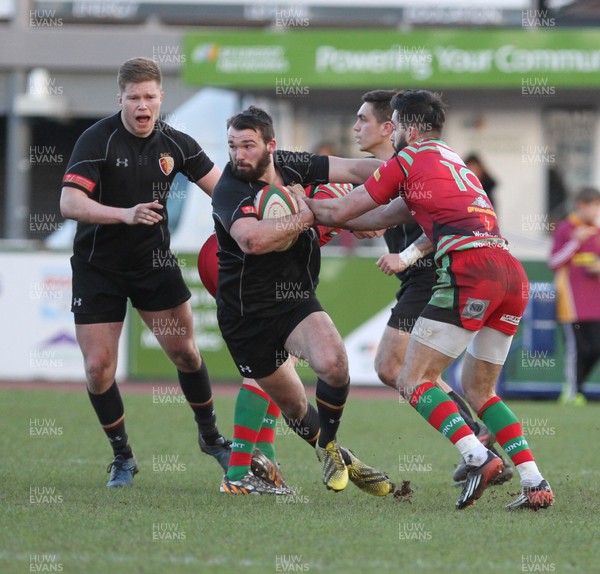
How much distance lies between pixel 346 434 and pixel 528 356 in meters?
4.19

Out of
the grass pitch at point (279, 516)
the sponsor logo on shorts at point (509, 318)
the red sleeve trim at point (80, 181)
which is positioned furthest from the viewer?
the red sleeve trim at point (80, 181)

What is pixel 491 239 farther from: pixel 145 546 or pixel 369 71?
pixel 369 71

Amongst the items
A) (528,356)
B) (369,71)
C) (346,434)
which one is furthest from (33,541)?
(369,71)

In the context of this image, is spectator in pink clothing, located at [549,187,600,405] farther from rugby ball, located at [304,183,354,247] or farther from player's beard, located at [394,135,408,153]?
player's beard, located at [394,135,408,153]

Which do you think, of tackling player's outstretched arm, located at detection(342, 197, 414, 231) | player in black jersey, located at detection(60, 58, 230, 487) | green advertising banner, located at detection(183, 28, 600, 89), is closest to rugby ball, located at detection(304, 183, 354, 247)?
tackling player's outstretched arm, located at detection(342, 197, 414, 231)

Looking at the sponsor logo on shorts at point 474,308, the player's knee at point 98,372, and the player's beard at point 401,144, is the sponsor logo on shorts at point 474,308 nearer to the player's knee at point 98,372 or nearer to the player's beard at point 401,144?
the player's beard at point 401,144

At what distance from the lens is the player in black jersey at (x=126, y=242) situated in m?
7.14

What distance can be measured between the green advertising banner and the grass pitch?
28.2 feet

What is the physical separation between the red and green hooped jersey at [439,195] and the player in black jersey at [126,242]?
1.52 m

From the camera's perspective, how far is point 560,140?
1989cm

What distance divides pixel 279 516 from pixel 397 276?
238cm

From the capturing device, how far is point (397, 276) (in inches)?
316

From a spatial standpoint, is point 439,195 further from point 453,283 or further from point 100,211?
point 100,211

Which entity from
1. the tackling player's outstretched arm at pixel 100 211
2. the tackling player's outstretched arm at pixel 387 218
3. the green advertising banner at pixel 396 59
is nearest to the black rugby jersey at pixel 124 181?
the tackling player's outstretched arm at pixel 100 211
